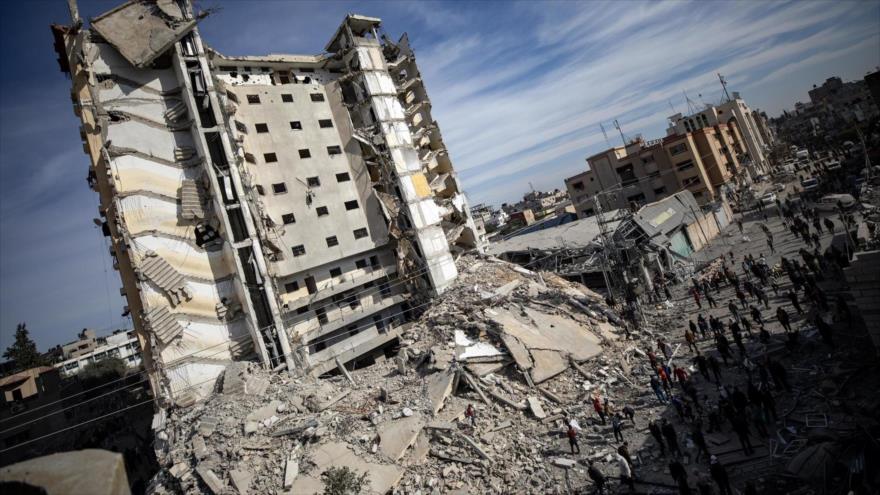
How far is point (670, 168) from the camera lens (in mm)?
51094

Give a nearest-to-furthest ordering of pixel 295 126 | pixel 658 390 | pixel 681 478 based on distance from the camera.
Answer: pixel 681 478
pixel 658 390
pixel 295 126

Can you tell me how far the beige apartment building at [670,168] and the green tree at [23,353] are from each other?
65537 mm

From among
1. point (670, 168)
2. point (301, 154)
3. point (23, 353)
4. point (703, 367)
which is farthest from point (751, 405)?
point (23, 353)

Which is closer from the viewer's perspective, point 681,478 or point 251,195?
point 681,478

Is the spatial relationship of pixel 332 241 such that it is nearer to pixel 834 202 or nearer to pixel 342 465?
pixel 342 465

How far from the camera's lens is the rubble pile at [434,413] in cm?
1355

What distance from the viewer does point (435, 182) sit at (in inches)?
1266

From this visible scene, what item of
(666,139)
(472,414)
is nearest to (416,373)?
(472,414)

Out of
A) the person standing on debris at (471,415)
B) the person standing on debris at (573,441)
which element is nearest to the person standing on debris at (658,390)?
the person standing on debris at (573,441)

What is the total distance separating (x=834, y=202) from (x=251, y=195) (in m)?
41.5

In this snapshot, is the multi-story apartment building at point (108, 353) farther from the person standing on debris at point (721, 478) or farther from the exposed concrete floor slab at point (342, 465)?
the person standing on debris at point (721, 478)

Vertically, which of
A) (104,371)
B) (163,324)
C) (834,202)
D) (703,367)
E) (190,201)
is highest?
(190,201)

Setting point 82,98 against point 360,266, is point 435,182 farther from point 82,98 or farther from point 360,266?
point 82,98

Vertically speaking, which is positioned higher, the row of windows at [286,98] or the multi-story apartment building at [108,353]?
the row of windows at [286,98]
